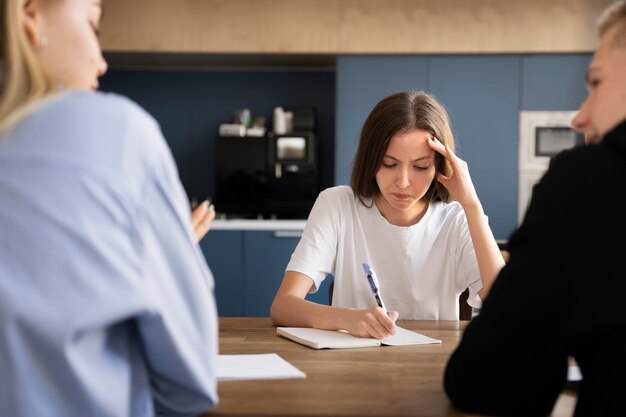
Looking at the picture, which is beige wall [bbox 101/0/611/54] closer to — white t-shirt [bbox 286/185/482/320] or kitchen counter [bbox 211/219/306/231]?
kitchen counter [bbox 211/219/306/231]

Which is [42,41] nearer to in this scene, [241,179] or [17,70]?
[17,70]

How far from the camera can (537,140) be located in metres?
4.89

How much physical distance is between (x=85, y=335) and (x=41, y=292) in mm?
79

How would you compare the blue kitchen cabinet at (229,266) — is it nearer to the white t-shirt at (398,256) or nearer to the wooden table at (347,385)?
the white t-shirt at (398,256)

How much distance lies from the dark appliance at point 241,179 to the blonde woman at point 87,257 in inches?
166

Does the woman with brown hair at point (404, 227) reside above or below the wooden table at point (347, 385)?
above

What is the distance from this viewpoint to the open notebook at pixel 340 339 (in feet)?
5.55

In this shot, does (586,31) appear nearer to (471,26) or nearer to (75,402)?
(471,26)

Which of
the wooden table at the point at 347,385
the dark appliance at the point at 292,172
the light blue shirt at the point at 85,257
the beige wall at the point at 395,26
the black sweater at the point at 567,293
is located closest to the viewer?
the light blue shirt at the point at 85,257

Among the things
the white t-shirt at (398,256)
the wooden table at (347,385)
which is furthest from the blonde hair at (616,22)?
the white t-shirt at (398,256)

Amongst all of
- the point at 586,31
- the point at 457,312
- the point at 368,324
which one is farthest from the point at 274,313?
the point at 586,31

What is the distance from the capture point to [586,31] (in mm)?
4785

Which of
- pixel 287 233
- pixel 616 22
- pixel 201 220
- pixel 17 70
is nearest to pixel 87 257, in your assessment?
pixel 17 70

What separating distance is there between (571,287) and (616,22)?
1.37 feet
